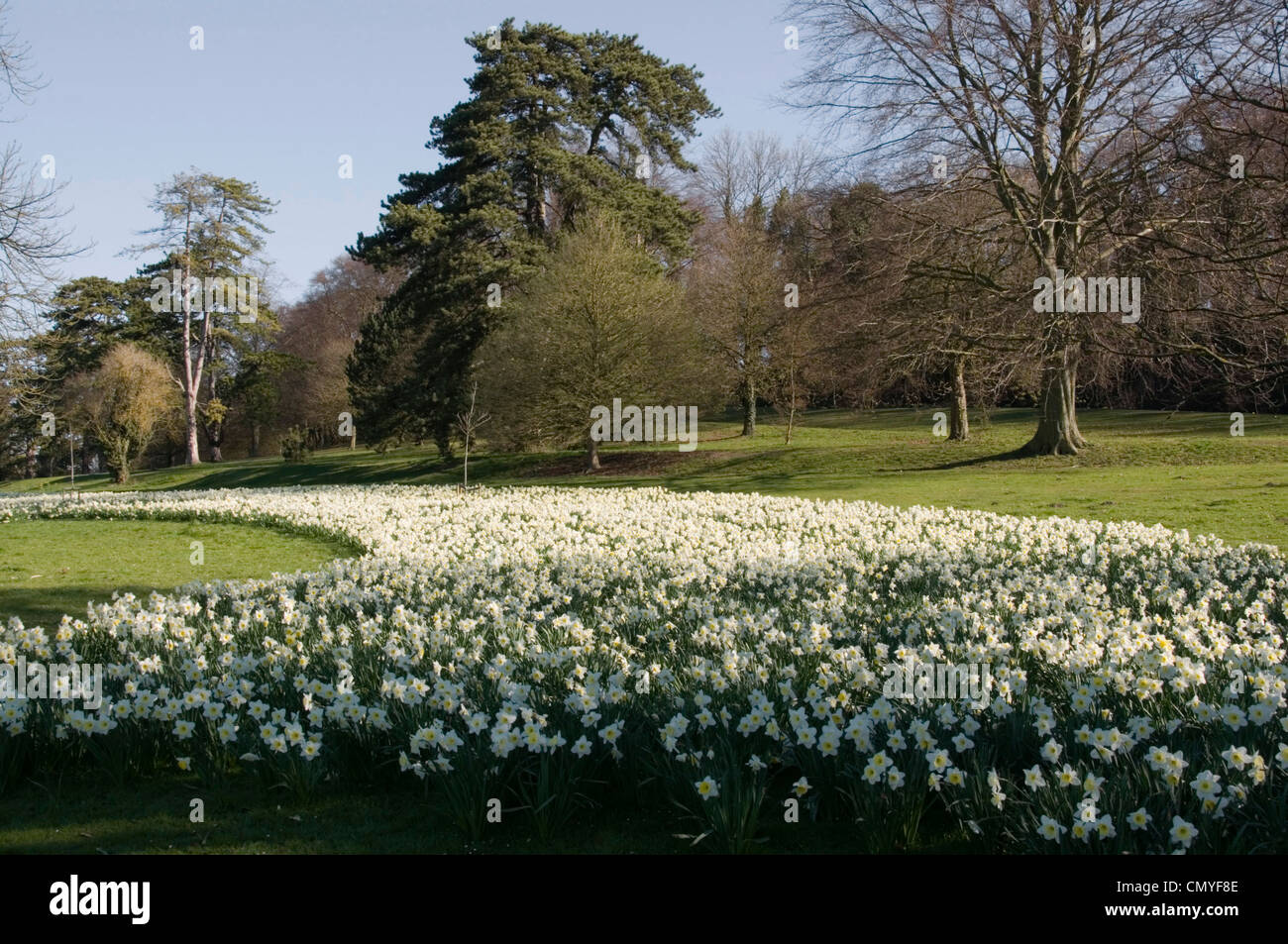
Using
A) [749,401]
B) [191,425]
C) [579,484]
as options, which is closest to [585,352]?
[579,484]

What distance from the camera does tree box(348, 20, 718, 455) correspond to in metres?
33.1

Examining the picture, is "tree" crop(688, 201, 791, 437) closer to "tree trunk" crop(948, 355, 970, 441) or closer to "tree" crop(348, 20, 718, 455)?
"tree" crop(348, 20, 718, 455)

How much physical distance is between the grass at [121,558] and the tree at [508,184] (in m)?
17.3

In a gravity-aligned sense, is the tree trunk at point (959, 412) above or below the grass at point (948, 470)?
above

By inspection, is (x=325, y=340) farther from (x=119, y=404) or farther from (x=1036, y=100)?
(x=1036, y=100)

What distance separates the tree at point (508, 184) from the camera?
108 feet

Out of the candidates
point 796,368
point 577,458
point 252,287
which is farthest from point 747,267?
point 252,287

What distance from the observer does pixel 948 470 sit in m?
23.3

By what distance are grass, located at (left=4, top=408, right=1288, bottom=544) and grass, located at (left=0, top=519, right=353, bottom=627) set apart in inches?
411

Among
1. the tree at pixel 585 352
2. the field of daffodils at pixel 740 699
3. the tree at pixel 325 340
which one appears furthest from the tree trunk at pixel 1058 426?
the tree at pixel 325 340

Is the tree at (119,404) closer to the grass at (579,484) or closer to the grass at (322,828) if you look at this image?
the grass at (579,484)

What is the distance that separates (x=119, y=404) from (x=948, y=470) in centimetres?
3596
